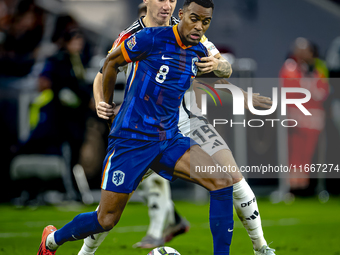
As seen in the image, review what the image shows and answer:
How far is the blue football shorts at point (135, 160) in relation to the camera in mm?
3646

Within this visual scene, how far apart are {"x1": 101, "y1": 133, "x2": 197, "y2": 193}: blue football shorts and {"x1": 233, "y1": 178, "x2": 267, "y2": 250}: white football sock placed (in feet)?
1.96

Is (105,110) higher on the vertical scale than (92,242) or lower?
higher

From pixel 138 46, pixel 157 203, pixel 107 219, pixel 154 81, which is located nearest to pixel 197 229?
pixel 157 203

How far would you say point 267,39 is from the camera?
463 inches

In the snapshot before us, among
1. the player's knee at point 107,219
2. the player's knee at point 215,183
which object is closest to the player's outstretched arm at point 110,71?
the player's knee at point 107,219

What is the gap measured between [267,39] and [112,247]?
762 centimetres

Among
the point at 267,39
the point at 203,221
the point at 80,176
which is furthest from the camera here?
the point at 267,39

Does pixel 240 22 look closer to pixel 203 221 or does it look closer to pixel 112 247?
pixel 203 221

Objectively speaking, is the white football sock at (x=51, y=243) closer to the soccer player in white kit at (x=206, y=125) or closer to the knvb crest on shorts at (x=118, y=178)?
the soccer player in white kit at (x=206, y=125)

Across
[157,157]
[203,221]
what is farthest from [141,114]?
[203,221]

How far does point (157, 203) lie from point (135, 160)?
217 centimetres

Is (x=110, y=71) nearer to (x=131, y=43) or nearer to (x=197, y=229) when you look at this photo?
(x=131, y=43)

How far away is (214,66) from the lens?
12.5ft

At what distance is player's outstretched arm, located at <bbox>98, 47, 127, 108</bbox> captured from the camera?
3727mm
